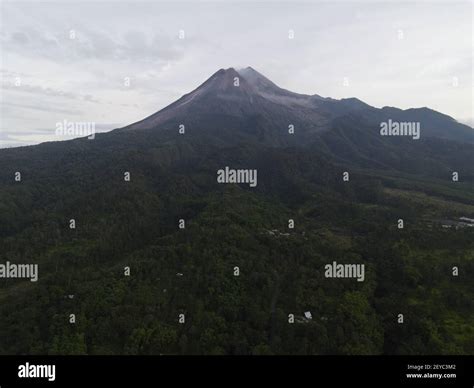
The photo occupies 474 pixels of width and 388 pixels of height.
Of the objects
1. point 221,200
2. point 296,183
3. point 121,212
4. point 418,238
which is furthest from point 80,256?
point 296,183

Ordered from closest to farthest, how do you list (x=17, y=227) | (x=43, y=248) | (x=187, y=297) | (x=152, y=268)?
1. (x=187, y=297)
2. (x=152, y=268)
3. (x=43, y=248)
4. (x=17, y=227)

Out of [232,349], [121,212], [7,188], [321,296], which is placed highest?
[7,188]

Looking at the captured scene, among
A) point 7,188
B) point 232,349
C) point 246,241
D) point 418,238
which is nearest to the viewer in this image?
point 232,349

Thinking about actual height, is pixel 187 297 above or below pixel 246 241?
below

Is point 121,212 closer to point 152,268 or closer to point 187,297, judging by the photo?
point 152,268

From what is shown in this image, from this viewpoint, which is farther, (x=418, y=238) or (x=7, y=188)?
(x=7, y=188)

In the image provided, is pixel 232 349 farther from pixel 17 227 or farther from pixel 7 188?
pixel 7 188

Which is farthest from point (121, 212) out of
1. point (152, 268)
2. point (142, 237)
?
point (152, 268)
